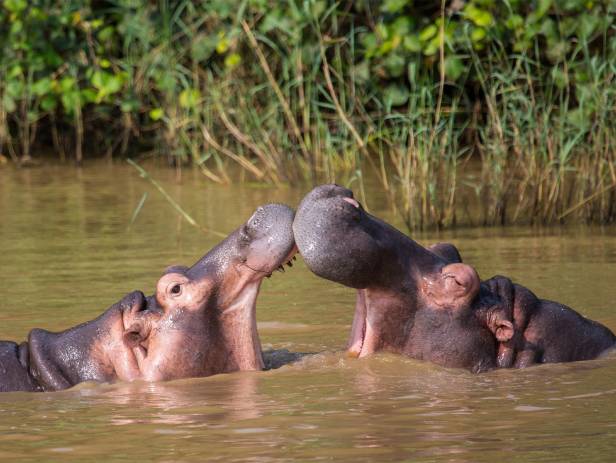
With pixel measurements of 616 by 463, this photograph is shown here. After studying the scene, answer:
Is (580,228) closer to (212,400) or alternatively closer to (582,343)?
(582,343)

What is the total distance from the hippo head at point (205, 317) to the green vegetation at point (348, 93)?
A: 11.0ft

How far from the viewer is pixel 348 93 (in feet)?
35.9

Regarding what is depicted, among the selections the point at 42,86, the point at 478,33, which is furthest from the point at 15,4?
the point at 478,33

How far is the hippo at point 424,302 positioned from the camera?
4086 millimetres

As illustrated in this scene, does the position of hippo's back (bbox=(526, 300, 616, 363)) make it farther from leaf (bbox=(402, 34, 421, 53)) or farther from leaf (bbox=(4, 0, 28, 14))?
leaf (bbox=(4, 0, 28, 14))

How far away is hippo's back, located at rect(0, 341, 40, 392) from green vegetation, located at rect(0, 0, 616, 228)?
352cm

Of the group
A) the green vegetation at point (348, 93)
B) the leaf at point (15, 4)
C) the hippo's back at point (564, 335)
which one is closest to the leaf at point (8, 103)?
the green vegetation at point (348, 93)

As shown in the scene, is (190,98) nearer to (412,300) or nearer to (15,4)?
(15,4)

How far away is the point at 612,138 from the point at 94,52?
571 cm

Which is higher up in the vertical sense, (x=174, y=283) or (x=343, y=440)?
(x=174, y=283)

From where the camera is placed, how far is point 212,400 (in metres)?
4.26

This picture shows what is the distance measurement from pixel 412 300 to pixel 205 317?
63cm

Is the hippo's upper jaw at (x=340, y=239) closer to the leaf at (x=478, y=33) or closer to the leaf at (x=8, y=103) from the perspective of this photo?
the leaf at (x=478, y=33)

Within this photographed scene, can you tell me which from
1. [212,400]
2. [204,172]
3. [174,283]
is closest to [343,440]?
[212,400]
